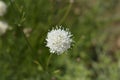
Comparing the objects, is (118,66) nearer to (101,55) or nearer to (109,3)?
(101,55)

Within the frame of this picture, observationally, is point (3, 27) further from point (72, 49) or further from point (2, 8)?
point (72, 49)

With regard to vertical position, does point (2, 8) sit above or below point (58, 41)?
above

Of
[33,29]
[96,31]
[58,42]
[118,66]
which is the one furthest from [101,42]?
[58,42]

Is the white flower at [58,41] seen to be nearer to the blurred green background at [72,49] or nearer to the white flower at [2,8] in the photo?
the blurred green background at [72,49]

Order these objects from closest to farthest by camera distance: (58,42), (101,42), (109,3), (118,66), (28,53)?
(58,42) → (28,53) → (118,66) → (101,42) → (109,3)

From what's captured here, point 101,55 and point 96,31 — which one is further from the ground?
point 96,31

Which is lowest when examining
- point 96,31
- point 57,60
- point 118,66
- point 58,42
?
point 58,42

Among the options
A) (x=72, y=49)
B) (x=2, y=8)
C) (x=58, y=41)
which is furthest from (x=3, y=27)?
(x=58, y=41)

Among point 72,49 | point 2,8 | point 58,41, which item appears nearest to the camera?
point 58,41
